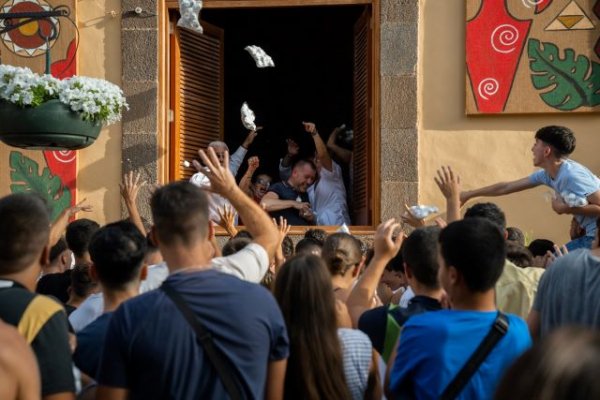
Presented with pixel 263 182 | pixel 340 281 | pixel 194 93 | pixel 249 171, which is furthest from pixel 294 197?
pixel 340 281

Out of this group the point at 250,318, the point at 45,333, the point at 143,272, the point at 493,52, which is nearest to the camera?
the point at 45,333

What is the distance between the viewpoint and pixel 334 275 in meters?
4.31

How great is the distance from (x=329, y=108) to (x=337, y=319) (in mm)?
10062

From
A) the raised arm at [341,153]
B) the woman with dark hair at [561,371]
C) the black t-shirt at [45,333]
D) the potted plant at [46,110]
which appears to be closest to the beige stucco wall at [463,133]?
the raised arm at [341,153]

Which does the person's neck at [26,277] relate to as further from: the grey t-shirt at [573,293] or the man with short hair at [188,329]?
the grey t-shirt at [573,293]

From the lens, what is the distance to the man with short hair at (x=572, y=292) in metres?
3.57

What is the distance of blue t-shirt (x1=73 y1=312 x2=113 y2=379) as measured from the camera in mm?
3381

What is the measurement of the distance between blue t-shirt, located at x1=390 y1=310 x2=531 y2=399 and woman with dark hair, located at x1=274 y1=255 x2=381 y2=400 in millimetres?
274

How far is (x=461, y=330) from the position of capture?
303 centimetres

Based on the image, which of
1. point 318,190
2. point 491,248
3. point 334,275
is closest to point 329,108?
point 318,190

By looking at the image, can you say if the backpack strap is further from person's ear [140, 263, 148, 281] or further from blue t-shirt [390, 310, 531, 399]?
person's ear [140, 263, 148, 281]

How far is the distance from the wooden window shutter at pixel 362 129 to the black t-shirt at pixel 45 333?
20.5 ft

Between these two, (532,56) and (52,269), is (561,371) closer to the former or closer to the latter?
(52,269)

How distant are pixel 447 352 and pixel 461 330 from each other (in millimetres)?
87
